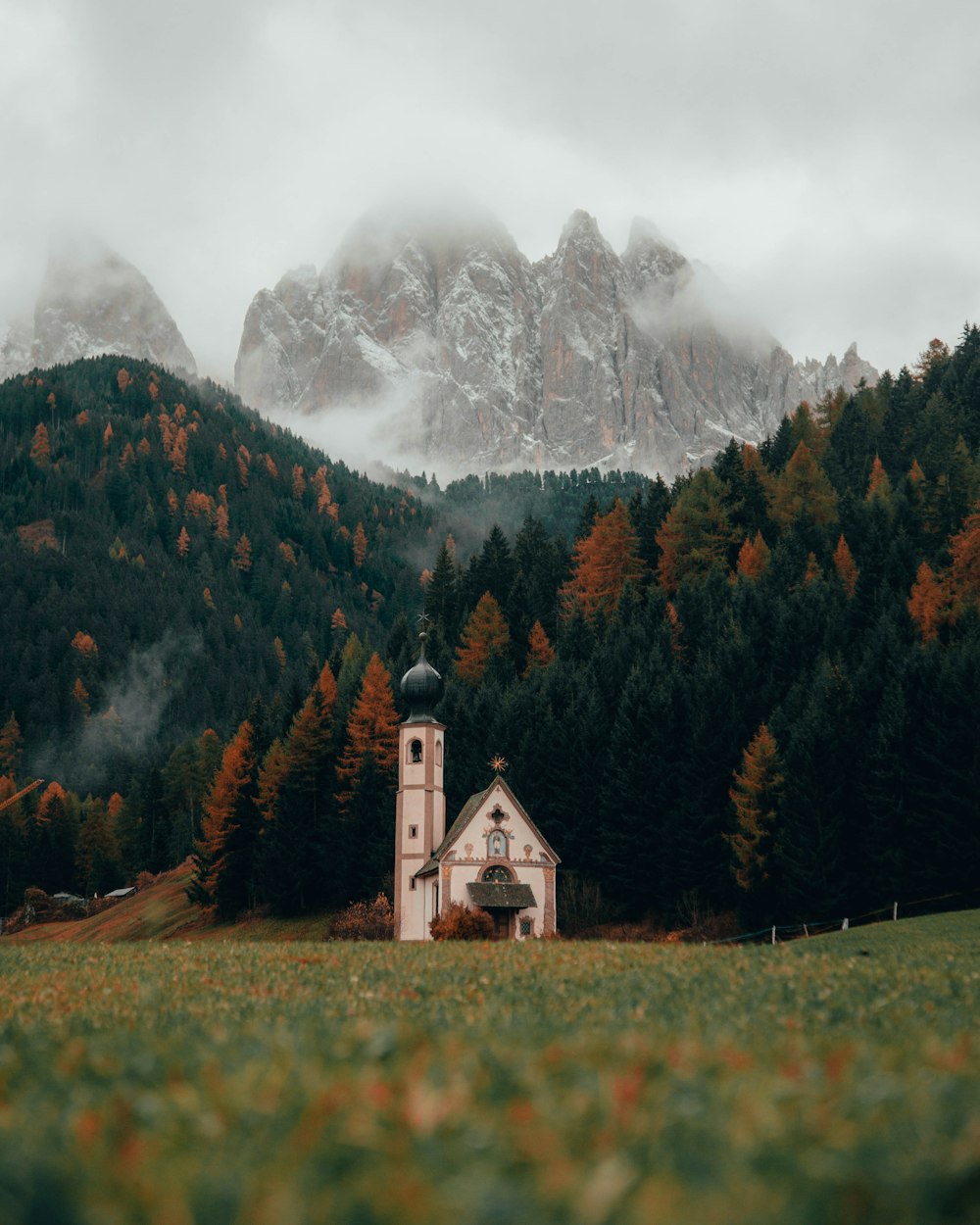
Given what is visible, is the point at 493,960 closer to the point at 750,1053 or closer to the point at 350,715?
the point at 750,1053

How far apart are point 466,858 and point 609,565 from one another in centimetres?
4112

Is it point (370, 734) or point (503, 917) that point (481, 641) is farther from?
point (503, 917)

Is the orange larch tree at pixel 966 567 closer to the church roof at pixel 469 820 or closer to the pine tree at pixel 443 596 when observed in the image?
the church roof at pixel 469 820

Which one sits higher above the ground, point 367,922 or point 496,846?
point 496,846

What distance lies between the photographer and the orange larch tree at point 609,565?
97188 mm

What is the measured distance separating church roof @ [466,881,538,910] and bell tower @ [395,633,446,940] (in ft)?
13.2

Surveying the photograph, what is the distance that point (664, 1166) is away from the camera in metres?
5.17

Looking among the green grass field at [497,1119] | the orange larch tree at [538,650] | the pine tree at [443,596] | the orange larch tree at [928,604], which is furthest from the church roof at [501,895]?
the pine tree at [443,596]

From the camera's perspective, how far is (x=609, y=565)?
323 feet

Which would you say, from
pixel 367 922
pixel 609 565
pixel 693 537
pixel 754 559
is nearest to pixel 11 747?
pixel 609 565

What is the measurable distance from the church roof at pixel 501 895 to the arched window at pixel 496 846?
1.45m

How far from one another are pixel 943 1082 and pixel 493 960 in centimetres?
1348

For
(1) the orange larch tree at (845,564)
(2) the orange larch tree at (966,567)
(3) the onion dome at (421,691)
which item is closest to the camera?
(3) the onion dome at (421,691)

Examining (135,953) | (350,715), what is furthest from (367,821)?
(135,953)
